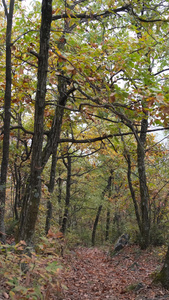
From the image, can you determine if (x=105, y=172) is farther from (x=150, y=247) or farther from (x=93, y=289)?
(x=93, y=289)

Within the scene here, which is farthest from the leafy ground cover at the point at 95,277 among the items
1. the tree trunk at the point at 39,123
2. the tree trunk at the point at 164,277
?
the tree trunk at the point at 39,123

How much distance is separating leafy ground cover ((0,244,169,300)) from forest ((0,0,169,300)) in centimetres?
3

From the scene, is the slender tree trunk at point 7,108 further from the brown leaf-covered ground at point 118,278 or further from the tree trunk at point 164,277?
the tree trunk at point 164,277

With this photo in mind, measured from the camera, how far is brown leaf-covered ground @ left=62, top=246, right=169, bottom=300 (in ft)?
19.5

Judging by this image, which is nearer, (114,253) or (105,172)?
(114,253)

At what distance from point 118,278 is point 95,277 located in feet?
3.06

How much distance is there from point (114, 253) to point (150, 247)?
2459mm

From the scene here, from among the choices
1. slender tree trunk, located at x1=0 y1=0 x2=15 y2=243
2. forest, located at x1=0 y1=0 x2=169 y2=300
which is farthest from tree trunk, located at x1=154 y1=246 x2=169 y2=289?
slender tree trunk, located at x1=0 y1=0 x2=15 y2=243

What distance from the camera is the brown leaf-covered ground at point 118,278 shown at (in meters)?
5.96

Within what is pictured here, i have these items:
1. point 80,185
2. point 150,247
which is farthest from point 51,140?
point 80,185

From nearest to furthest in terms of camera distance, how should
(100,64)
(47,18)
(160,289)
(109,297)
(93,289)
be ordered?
(47,18)
(100,64)
(160,289)
(109,297)
(93,289)

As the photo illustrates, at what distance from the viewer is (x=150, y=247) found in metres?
10.4

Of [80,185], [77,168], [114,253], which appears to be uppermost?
[77,168]

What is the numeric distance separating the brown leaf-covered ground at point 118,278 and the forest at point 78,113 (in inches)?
1.5
